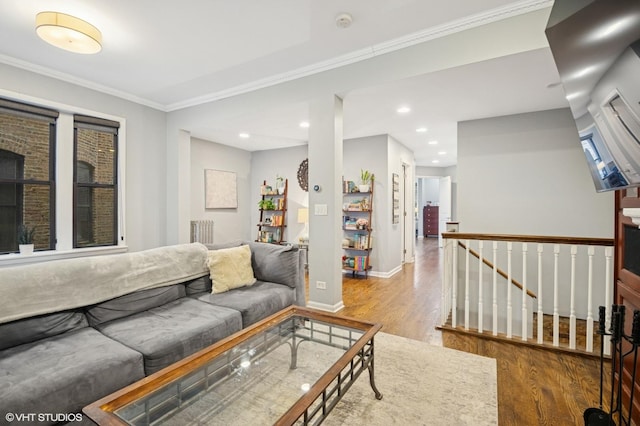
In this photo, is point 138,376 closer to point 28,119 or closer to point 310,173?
point 310,173

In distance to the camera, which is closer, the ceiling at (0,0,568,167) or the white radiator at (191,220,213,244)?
the ceiling at (0,0,568,167)

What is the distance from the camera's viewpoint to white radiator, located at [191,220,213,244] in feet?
16.8

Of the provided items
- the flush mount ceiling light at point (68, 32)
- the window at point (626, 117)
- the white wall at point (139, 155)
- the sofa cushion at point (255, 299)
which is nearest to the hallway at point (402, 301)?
the sofa cushion at point (255, 299)

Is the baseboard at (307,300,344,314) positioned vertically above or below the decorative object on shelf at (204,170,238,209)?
below

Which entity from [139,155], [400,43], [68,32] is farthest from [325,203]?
[139,155]

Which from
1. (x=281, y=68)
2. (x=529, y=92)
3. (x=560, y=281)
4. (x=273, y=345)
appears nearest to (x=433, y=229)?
(x=560, y=281)

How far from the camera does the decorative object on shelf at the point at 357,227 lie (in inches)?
197

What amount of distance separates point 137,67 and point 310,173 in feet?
7.50

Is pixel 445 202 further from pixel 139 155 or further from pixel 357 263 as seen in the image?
pixel 139 155

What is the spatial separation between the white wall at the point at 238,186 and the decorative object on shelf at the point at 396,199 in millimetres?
3112

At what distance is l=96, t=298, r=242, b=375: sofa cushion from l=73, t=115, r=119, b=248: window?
2244 millimetres

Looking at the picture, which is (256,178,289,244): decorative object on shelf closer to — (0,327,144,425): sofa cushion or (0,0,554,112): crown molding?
(0,0,554,112): crown molding

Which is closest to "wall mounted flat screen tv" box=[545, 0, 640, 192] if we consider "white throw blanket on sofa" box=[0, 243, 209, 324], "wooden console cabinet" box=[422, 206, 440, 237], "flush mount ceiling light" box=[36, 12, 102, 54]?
"white throw blanket on sofa" box=[0, 243, 209, 324]

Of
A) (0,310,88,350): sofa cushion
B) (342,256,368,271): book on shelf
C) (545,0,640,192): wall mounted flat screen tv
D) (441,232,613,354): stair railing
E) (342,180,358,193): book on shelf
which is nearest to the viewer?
(545,0,640,192): wall mounted flat screen tv
